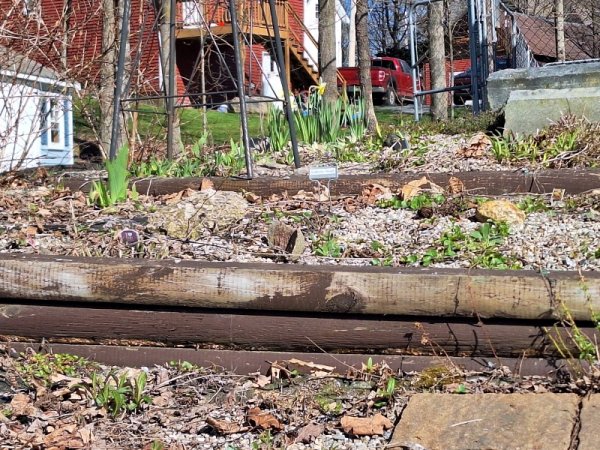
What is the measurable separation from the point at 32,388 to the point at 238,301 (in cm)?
82

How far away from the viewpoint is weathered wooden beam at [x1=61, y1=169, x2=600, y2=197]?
15.8 ft

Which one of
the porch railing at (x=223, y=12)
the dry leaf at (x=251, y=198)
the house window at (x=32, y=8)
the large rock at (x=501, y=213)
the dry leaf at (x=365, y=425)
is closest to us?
the dry leaf at (x=365, y=425)

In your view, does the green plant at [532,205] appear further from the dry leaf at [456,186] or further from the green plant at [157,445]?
the green plant at [157,445]

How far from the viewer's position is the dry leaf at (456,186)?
192 inches

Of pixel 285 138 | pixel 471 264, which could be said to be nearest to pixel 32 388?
pixel 471 264

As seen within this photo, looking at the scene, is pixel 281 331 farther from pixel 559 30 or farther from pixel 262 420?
pixel 559 30

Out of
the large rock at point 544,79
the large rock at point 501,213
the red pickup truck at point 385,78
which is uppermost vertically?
the red pickup truck at point 385,78

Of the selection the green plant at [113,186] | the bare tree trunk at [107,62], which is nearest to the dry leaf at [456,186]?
the green plant at [113,186]

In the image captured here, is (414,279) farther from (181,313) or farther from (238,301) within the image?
(181,313)

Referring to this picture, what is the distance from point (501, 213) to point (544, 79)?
3839 mm

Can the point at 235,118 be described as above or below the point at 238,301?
above

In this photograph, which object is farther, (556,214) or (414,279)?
(556,214)

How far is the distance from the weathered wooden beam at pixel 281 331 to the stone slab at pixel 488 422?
0.24 meters

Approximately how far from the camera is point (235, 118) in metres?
21.3
